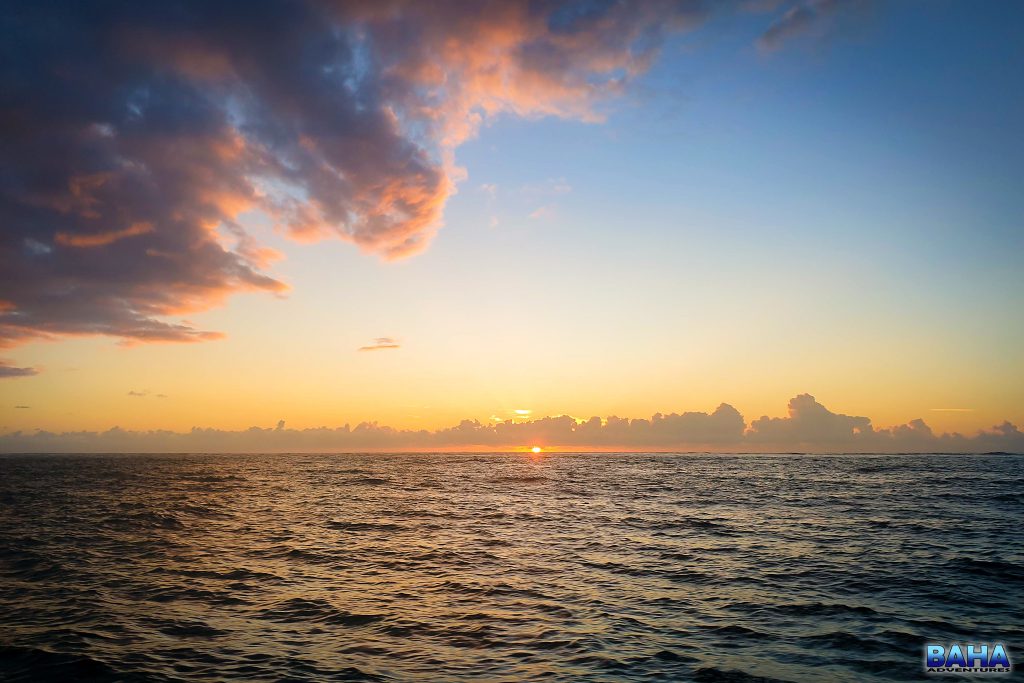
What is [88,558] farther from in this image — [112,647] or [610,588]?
[610,588]

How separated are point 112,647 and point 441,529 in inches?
1032

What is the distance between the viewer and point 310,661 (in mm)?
15719

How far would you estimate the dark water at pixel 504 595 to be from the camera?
613 inches

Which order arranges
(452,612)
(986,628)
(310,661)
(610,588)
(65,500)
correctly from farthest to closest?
(65,500) → (610,588) → (452,612) → (986,628) → (310,661)

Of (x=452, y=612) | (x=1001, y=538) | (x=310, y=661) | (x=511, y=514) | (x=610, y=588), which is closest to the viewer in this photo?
(x=310, y=661)

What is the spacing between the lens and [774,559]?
1163 inches

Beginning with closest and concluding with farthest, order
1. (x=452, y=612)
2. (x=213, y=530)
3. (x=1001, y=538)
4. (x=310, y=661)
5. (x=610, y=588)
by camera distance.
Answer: (x=310, y=661) < (x=452, y=612) < (x=610, y=588) < (x=1001, y=538) < (x=213, y=530)

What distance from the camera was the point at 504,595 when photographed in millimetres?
23000

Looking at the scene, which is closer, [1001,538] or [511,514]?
[1001,538]

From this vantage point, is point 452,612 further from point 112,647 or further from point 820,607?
point 820,607

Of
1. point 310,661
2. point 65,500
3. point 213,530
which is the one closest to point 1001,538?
point 310,661

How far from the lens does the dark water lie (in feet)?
51.1

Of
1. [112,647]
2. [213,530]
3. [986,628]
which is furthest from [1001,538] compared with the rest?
[213,530]

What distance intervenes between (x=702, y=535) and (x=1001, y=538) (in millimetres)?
17697
